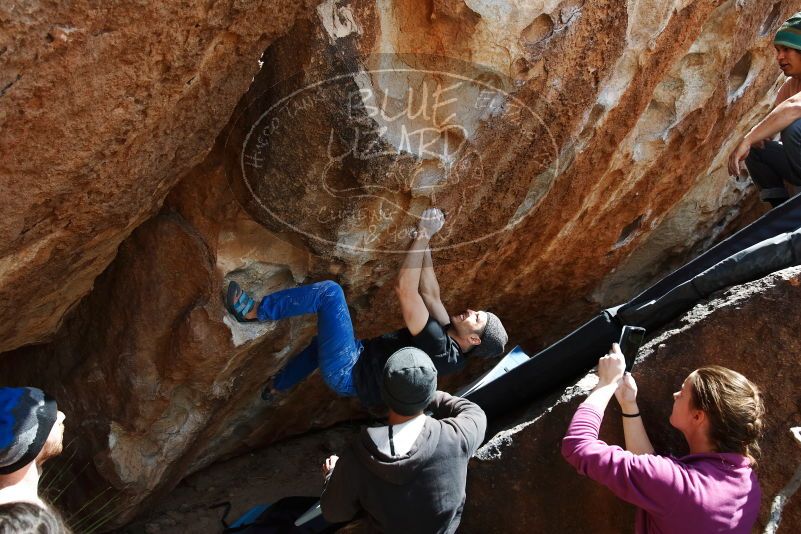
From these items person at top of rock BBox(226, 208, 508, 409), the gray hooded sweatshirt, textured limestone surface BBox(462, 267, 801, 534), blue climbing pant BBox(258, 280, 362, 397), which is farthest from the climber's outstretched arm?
the gray hooded sweatshirt

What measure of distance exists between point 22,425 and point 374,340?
56.4 inches

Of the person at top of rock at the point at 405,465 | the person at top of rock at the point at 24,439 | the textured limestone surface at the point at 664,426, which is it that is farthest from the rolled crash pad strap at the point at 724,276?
the person at top of rock at the point at 24,439

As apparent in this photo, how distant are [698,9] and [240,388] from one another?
8.93ft

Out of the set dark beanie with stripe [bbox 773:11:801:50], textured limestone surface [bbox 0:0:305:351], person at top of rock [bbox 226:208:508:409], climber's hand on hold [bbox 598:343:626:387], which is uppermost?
textured limestone surface [bbox 0:0:305:351]

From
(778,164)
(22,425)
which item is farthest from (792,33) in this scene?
(22,425)

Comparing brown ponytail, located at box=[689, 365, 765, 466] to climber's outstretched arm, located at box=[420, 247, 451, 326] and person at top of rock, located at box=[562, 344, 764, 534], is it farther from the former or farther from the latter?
climber's outstretched arm, located at box=[420, 247, 451, 326]

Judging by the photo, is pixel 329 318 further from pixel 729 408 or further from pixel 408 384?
pixel 729 408

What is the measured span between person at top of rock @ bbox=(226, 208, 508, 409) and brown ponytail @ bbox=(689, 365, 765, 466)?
102cm

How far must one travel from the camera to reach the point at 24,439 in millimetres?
2076

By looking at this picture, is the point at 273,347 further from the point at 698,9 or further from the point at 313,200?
the point at 698,9

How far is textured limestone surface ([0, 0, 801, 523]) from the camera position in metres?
2.24

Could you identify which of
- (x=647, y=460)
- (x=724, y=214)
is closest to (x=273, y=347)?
(x=647, y=460)

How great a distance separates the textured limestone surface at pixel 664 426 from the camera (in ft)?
8.63

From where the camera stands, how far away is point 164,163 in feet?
8.53
